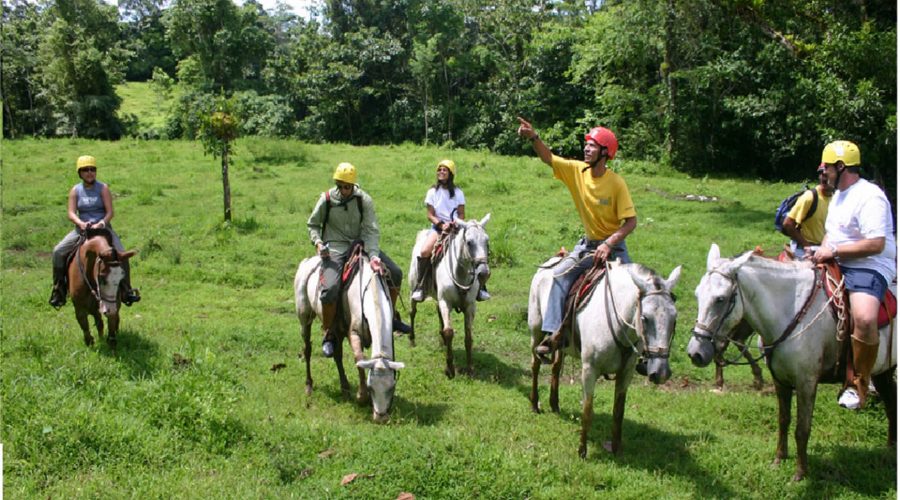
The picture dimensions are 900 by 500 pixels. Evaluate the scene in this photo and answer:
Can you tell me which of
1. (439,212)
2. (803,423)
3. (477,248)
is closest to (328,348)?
(477,248)

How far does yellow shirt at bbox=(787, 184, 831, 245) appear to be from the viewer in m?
7.16

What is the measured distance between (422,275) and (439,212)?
39.9 inches

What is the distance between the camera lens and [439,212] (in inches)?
400

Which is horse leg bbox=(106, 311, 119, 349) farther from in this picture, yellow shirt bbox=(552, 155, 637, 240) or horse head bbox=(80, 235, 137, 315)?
yellow shirt bbox=(552, 155, 637, 240)

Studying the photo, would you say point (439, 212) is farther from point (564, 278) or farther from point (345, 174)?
point (564, 278)

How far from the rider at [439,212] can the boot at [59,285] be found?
184 inches

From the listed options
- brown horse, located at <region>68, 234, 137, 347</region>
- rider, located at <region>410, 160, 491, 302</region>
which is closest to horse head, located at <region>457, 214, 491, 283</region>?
rider, located at <region>410, 160, 491, 302</region>

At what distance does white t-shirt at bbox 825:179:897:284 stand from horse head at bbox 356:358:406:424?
4004mm

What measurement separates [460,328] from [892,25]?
662 inches

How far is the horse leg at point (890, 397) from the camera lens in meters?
6.34

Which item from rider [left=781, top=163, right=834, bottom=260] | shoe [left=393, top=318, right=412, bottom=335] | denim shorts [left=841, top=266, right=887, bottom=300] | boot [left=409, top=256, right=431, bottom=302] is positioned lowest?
shoe [left=393, top=318, right=412, bottom=335]

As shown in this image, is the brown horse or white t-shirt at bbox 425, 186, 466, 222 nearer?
the brown horse

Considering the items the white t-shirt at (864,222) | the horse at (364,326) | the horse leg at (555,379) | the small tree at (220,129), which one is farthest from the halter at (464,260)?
the small tree at (220,129)

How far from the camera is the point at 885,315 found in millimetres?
5695
